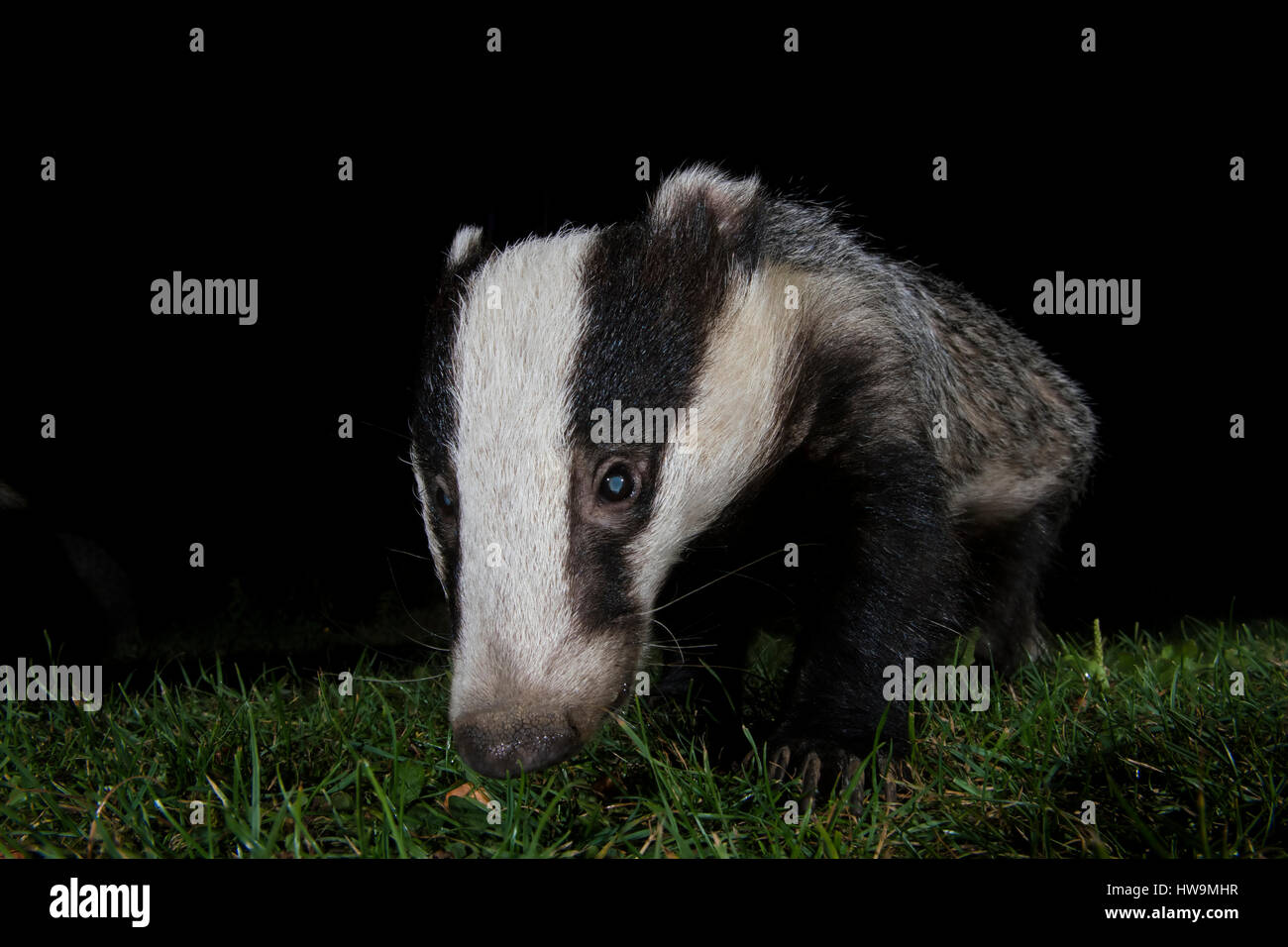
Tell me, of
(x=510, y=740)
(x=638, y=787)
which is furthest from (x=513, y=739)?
(x=638, y=787)

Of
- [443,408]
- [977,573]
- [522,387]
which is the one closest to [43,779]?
[443,408]

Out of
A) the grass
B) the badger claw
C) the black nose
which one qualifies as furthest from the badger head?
the badger claw

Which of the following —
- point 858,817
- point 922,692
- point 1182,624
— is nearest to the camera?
point 858,817

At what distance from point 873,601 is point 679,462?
514mm

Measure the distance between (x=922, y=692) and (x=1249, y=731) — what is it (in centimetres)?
60

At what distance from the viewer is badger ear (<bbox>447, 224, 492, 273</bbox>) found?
97.6 inches

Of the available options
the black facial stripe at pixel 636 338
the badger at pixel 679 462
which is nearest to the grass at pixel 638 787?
the badger at pixel 679 462

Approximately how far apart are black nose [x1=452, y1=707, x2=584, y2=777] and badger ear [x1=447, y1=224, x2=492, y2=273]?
1133 mm

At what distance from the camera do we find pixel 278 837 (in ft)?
5.42

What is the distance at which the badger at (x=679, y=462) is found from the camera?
1.87 m

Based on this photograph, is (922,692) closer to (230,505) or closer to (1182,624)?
(1182,624)

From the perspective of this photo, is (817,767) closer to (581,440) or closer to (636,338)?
(581,440)

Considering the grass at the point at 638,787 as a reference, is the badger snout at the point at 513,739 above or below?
above

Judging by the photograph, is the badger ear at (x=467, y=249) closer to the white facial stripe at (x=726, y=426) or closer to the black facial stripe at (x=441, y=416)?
the black facial stripe at (x=441, y=416)
